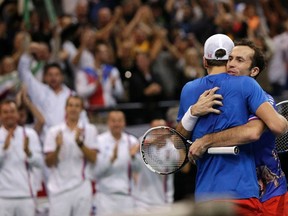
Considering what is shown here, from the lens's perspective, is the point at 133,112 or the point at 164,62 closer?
the point at 133,112

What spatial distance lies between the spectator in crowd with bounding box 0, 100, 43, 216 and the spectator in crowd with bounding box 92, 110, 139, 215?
1.00m

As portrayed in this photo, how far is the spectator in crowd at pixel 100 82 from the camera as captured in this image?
42.4ft

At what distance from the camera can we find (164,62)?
14930 millimetres

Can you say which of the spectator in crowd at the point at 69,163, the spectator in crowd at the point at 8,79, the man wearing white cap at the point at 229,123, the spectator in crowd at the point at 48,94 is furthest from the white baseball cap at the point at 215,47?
the spectator in crowd at the point at 8,79

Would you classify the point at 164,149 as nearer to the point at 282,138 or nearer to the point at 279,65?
the point at 282,138

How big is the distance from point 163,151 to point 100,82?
6287 millimetres

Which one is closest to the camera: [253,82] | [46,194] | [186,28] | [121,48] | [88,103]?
[253,82]

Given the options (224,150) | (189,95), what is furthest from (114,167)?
(224,150)

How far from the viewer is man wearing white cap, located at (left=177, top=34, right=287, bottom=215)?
6.19 m

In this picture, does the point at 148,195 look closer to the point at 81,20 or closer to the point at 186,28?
the point at 81,20

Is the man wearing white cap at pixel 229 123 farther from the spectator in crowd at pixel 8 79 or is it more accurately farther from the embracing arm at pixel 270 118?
the spectator in crowd at pixel 8 79

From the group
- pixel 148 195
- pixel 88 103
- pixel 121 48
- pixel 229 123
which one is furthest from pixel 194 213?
pixel 121 48

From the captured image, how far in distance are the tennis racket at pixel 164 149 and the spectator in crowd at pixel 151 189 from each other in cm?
493

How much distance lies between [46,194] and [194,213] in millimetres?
8870
